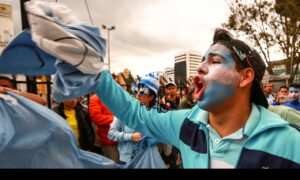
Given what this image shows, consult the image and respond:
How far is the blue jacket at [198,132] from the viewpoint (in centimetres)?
142

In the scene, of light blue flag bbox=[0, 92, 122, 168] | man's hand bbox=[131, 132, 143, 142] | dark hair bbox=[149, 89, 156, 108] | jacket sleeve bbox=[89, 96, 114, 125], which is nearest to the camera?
light blue flag bbox=[0, 92, 122, 168]

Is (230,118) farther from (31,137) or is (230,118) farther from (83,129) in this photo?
(83,129)

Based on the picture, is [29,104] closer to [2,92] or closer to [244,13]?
[2,92]

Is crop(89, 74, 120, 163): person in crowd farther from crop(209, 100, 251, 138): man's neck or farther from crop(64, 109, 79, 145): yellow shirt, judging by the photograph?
crop(209, 100, 251, 138): man's neck

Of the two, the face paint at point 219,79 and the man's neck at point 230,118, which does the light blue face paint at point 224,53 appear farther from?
the man's neck at point 230,118

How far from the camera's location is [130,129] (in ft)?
11.9

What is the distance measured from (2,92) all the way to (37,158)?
0.40 metres

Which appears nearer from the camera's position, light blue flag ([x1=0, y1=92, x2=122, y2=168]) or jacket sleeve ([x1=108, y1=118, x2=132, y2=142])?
light blue flag ([x1=0, y1=92, x2=122, y2=168])

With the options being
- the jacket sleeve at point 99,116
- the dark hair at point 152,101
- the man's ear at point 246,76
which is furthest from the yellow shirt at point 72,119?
the man's ear at point 246,76

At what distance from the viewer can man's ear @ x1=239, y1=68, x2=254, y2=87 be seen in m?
1.68

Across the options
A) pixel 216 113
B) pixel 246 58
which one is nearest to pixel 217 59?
pixel 246 58

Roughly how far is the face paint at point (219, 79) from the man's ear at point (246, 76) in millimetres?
35

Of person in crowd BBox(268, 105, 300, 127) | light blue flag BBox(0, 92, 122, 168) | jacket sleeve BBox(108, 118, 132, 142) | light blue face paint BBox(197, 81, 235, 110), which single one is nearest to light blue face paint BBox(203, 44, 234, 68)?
light blue face paint BBox(197, 81, 235, 110)
